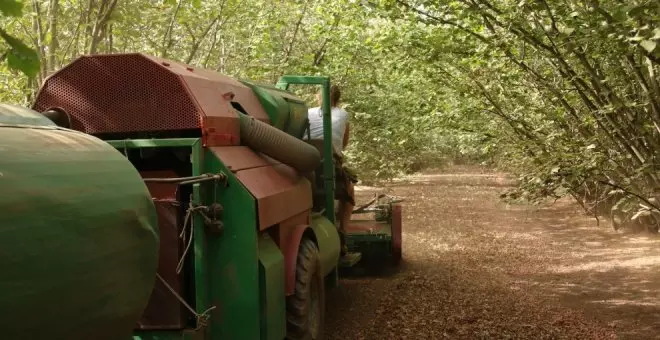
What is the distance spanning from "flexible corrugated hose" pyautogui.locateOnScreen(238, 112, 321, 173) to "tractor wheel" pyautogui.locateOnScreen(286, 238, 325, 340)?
685 millimetres

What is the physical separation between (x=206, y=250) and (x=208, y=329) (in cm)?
53

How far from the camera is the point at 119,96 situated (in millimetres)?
4902

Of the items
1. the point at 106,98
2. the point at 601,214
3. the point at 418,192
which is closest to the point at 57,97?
the point at 106,98

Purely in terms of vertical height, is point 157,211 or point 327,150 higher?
point 327,150

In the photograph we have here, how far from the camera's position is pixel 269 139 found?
545 centimetres

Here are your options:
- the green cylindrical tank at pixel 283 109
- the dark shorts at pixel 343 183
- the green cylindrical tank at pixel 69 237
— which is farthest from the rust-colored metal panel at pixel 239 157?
the dark shorts at pixel 343 183

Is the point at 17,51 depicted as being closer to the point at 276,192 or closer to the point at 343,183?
the point at 276,192

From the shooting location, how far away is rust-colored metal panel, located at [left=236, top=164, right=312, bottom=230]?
4.71m

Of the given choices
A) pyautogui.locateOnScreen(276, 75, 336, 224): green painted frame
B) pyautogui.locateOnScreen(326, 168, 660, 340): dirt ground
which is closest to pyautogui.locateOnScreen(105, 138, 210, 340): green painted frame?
pyautogui.locateOnScreen(326, 168, 660, 340): dirt ground

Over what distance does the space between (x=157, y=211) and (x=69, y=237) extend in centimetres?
183

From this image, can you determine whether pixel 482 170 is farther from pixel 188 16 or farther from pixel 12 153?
pixel 12 153

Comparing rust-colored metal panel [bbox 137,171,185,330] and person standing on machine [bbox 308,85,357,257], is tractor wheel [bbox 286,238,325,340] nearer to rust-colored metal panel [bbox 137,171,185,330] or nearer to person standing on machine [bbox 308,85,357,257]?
rust-colored metal panel [bbox 137,171,185,330]

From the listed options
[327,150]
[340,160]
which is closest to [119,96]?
[327,150]

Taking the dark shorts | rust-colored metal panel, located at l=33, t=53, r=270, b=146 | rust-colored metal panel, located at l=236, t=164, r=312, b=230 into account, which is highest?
rust-colored metal panel, located at l=33, t=53, r=270, b=146
